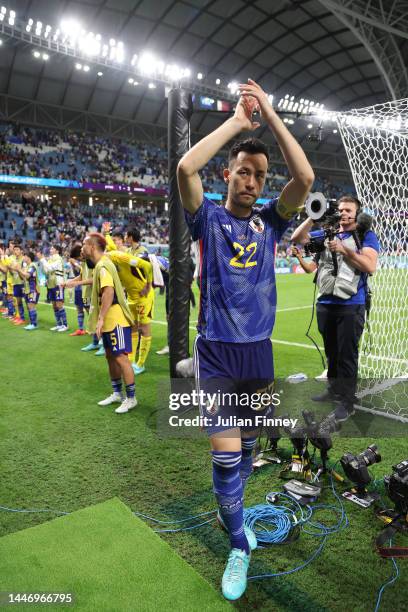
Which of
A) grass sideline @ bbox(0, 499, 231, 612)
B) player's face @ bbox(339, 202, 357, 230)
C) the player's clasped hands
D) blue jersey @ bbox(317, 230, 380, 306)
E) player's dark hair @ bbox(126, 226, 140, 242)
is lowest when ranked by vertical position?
grass sideline @ bbox(0, 499, 231, 612)

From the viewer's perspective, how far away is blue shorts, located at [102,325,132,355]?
4.69m

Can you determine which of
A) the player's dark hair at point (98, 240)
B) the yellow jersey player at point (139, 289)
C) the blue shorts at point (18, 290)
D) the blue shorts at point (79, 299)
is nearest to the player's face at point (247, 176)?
the player's dark hair at point (98, 240)

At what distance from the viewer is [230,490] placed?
2.30m

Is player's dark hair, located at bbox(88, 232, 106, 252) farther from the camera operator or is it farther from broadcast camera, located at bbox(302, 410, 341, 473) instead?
broadcast camera, located at bbox(302, 410, 341, 473)

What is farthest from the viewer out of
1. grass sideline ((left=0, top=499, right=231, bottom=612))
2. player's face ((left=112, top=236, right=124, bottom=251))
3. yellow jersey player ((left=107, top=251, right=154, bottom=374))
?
player's face ((left=112, top=236, right=124, bottom=251))

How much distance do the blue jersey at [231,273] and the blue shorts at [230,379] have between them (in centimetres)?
6

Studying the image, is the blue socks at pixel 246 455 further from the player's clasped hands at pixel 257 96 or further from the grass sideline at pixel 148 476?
the player's clasped hands at pixel 257 96

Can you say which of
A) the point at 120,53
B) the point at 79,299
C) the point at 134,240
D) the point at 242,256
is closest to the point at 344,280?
the point at 242,256

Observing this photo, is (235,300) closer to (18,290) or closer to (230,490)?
(230,490)

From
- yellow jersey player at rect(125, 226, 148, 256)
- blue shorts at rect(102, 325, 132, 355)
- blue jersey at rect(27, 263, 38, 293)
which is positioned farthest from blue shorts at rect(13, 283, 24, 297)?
blue shorts at rect(102, 325, 132, 355)

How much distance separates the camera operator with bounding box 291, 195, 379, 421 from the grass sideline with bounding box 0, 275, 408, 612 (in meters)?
0.63

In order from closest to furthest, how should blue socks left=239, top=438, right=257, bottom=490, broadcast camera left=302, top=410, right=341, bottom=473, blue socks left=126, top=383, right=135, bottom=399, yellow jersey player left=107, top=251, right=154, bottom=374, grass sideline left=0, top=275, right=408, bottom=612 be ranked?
grass sideline left=0, top=275, right=408, bottom=612 → blue socks left=239, top=438, right=257, bottom=490 → broadcast camera left=302, top=410, right=341, bottom=473 → blue socks left=126, top=383, right=135, bottom=399 → yellow jersey player left=107, top=251, right=154, bottom=374

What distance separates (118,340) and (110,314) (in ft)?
0.97

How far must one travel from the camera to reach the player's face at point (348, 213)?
4.16 metres
